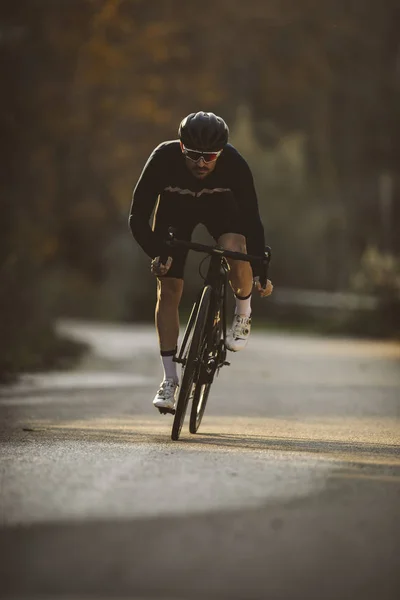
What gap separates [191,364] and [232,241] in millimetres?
929

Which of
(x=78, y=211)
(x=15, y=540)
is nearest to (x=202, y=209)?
(x=15, y=540)

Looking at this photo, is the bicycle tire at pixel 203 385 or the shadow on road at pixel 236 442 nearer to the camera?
the shadow on road at pixel 236 442

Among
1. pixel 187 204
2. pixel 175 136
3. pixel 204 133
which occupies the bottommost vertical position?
pixel 187 204

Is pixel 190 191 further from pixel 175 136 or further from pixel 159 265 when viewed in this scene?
pixel 175 136

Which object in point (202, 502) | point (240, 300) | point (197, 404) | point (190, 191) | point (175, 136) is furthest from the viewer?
point (175, 136)

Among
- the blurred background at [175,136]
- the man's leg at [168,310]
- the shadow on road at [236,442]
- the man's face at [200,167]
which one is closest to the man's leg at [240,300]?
the man's leg at [168,310]

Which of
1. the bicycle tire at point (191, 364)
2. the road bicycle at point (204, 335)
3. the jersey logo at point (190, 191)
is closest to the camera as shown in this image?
the bicycle tire at point (191, 364)

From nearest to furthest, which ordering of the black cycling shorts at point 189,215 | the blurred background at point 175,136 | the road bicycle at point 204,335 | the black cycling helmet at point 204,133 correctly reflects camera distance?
the black cycling helmet at point 204,133
the road bicycle at point 204,335
the black cycling shorts at point 189,215
the blurred background at point 175,136

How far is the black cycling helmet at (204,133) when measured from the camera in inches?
408

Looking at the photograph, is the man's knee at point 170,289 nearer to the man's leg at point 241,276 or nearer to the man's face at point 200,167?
the man's leg at point 241,276

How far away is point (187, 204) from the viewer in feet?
35.5

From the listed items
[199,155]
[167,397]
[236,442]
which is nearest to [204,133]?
[199,155]

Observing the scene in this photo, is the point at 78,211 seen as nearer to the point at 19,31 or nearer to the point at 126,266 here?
the point at 126,266

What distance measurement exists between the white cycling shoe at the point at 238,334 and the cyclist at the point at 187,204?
0.05 m
